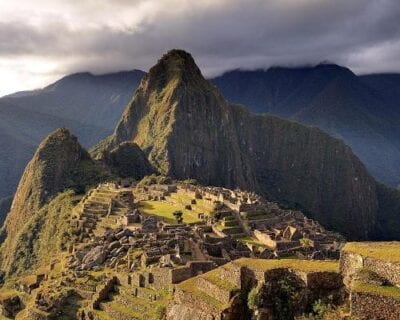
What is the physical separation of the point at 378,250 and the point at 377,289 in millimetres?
1743

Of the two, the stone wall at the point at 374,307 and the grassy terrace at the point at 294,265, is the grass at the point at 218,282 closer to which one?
the grassy terrace at the point at 294,265

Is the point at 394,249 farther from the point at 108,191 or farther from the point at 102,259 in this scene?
the point at 108,191

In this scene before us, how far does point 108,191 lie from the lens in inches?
3472

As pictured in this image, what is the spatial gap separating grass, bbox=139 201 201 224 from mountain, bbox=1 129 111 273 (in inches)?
1088

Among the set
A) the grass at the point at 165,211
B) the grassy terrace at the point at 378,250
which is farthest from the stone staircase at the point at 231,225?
the grassy terrace at the point at 378,250

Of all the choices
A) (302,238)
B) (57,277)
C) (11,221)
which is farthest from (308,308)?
(11,221)

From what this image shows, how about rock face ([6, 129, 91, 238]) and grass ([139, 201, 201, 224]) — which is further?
rock face ([6, 129, 91, 238])

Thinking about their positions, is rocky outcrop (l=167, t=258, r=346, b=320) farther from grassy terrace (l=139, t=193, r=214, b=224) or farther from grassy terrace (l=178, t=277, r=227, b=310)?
grassy terrace (l=139, t=193, r=214, b=224)

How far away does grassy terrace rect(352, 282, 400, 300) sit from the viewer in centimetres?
1692

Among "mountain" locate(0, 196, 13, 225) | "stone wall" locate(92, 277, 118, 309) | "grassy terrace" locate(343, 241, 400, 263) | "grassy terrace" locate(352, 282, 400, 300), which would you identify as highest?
"grassy terrace" locate(343, 241, 400, 263)

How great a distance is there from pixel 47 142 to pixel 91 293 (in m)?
109

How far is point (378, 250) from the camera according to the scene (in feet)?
61.2

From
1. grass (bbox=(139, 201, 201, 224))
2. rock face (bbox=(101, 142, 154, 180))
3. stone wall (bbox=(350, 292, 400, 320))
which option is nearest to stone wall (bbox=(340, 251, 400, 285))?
stone wall (bbox=(350, 292, 400, 320))

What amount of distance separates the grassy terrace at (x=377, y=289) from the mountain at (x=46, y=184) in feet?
292
